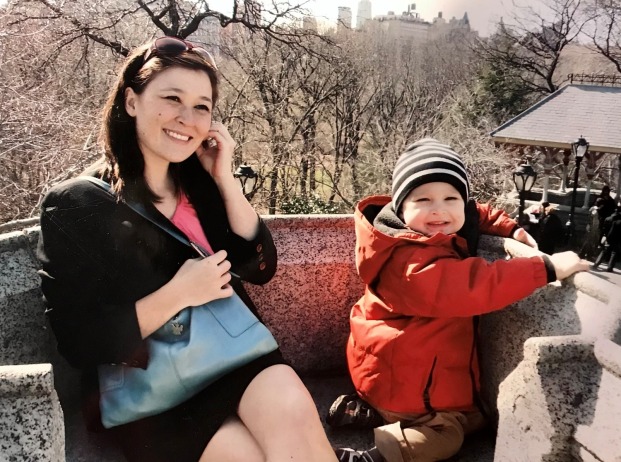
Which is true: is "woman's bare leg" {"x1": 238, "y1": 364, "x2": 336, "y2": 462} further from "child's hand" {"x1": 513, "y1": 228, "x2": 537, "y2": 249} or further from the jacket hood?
"child's hand" {"x1": 513, "y1": 228, "x2": 537, "y2": 249}

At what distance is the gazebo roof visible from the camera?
52.5ft

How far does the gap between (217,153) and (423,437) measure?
3.96 ft

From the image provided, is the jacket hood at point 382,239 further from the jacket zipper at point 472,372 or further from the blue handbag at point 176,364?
the blue handbag at point 176,364

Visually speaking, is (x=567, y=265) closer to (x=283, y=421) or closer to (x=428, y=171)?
(x=428, y=171)

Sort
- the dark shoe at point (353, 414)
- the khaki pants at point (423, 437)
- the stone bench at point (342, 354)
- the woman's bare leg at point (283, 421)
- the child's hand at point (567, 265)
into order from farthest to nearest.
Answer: the dark shoe at point (353, 414)
the khaki pants at point (423, 437)
the child's hand at point (567, 265)
the woman's bare leg at point (283, 421)
the stone bench at point (342, 354)

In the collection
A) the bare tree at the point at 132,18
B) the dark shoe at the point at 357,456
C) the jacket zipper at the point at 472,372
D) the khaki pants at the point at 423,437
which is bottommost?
the dark shoe at the point at 357,456

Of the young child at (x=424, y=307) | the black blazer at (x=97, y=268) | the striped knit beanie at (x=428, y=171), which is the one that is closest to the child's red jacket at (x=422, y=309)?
the young child at (x=424, y=307)

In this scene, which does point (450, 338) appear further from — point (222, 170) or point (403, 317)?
point (222, 170)

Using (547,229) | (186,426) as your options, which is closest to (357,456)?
(186,426)

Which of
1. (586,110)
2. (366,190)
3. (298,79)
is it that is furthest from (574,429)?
(586,110)

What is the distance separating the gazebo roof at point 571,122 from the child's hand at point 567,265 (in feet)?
51.8

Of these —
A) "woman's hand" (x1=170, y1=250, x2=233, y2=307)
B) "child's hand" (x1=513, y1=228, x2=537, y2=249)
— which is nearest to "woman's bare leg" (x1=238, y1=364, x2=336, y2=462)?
"woman's hand" (x1=170, y1=250, x2=233, y2=307)

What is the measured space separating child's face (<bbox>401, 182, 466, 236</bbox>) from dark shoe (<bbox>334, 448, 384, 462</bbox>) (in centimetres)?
80

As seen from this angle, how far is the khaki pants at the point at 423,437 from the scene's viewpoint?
1.86 meters
